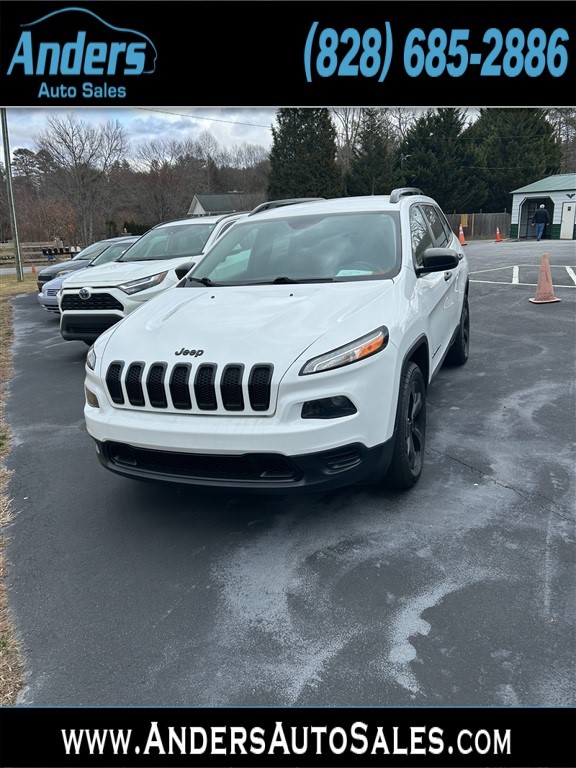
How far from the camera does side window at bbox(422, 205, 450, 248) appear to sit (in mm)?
5309

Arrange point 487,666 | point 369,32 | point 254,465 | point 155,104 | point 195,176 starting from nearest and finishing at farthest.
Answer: point 487,666
point 254,465
point 369,32
point 155,104
point 195,176

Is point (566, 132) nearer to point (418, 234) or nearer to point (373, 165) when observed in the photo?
point (373, 165)

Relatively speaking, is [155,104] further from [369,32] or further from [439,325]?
[439,325]

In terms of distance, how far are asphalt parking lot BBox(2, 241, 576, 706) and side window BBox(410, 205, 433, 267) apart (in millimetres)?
1442

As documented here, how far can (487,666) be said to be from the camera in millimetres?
2355

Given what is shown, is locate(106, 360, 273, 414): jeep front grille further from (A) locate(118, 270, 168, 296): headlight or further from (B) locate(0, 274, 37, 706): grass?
(A) locate(118, 270, 168, 296): headlight

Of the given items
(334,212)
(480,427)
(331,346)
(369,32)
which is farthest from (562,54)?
(331,346)

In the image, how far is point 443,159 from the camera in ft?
124

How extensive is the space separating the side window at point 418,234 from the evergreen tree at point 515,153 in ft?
126

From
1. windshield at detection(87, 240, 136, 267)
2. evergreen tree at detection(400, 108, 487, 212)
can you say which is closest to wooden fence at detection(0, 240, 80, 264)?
windshield at detection(87, 240, 136, 267)

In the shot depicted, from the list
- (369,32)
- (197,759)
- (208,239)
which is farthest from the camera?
(208,239)

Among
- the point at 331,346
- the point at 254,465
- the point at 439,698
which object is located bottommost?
the point at 439,698

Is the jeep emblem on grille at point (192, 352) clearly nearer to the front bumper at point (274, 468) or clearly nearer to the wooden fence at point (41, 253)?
the front bumper at point (274, 468)

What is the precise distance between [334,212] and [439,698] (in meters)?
3.56
